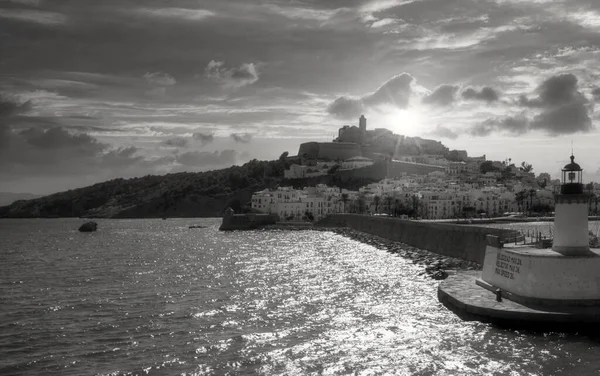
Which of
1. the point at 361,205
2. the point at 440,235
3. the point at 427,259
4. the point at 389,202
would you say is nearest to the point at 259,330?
the point at 427,259

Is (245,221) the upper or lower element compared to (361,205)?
lower

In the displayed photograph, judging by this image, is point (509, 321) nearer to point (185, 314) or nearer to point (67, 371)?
point (185, 314)

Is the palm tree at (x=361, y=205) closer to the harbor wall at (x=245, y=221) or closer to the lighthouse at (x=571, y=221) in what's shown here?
the harbor wall at (x=245, y=221)

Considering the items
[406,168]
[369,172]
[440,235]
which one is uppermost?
[406,168]

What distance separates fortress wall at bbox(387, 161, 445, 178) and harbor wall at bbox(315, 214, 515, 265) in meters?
88.1

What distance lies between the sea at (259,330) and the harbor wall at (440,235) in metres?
5.14

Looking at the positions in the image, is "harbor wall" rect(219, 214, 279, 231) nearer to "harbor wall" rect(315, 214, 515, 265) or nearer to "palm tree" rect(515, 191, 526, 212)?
"harbor wall" rect(315, 214, 515, 265)

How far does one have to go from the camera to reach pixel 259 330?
2136 cm

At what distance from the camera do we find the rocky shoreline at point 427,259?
37166mm

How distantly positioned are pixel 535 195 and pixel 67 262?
10591 centimetres

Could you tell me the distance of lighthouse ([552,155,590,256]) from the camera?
875 inches

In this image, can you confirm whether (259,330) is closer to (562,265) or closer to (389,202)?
(562,265)

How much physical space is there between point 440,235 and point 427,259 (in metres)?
4.34

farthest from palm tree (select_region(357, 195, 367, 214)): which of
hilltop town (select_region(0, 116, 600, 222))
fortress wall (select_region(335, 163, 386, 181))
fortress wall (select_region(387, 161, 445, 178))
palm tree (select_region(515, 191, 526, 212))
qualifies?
fortress wall (select_region(387, 161, 445, 178))
